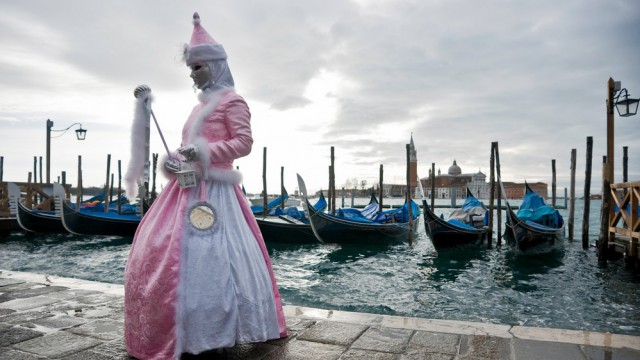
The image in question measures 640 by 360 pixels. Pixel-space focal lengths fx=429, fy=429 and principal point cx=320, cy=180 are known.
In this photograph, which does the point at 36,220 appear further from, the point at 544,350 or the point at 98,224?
the point at 544,350

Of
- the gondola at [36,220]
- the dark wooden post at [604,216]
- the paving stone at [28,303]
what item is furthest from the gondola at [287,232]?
the paving stone at [28,303]

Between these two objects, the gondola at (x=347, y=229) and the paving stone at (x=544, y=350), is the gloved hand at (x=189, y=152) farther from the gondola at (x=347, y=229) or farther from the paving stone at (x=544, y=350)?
the gondola at (x=347, y=229)

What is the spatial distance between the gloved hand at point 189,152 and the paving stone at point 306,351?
0.87 m

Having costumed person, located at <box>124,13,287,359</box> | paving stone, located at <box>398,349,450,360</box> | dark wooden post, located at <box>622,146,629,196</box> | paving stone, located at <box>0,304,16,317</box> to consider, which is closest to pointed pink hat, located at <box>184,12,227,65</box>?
costumed person, located at <box>124,13,287,359</box>

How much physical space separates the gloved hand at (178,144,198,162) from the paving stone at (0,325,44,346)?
3.88ft

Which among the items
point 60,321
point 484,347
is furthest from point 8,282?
point 484,347

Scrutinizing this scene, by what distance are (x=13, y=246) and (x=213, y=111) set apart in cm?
1156

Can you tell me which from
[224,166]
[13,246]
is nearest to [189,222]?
[224,166]

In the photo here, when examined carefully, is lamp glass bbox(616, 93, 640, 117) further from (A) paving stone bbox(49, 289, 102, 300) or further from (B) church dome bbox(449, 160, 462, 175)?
(B) church dome bbox(449, 160, 462, 175)

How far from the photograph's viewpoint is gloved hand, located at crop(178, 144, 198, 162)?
173cm

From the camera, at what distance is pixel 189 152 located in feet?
5.67

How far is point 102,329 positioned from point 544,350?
206 cm

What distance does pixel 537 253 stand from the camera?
9492mm

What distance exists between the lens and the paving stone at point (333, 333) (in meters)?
1.97
